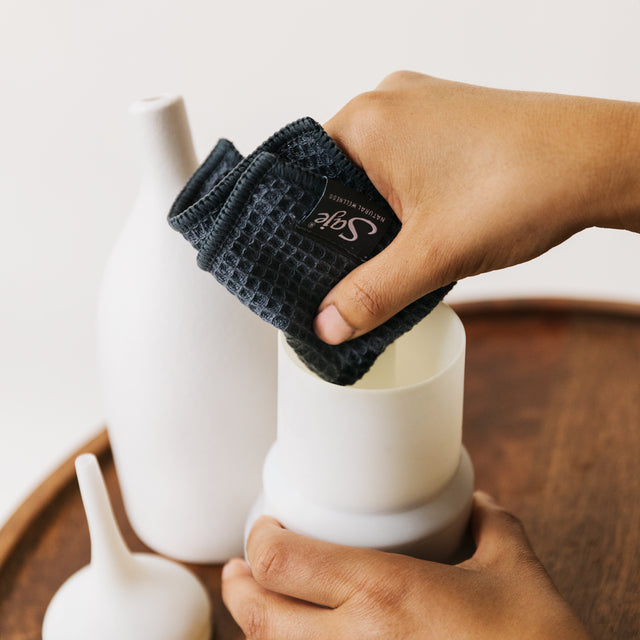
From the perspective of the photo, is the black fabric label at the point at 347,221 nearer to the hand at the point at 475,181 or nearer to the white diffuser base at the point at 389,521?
the hand at the point at 475,181

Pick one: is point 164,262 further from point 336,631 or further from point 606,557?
point 606,557

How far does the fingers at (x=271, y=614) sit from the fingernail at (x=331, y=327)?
138 millimetres

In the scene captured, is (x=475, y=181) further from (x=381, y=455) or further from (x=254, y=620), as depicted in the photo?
(x=254, y=620)

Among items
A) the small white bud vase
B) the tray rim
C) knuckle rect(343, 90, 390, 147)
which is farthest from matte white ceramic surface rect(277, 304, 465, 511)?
the tray rim

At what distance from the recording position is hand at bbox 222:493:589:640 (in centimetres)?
38

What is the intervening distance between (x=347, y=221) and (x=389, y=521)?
0.51 feet

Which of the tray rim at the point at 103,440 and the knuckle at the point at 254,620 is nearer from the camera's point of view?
the knuckle at the point at 254,620

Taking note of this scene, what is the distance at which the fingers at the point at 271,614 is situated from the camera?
398 mm

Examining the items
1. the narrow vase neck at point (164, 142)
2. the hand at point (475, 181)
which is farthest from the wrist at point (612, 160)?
the narrow vase neck at point (164, 142)

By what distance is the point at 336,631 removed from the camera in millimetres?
390

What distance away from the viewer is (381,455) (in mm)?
386

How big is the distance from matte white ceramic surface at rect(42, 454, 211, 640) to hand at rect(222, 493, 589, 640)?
54 millimetres

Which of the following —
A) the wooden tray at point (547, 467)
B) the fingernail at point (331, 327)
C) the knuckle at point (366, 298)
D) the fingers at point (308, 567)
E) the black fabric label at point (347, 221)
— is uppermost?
the black fabric label at point (347, 221)

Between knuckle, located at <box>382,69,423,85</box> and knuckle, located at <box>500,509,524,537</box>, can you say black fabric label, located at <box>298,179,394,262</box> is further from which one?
knuckle, located at <box>500,509,524,537</box>
